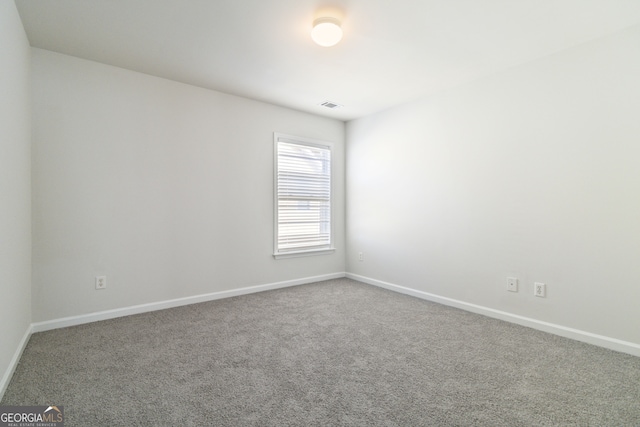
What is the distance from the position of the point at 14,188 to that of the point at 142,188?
3.63 ft

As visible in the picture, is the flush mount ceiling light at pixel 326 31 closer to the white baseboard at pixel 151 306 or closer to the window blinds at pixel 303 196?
the window blinds at pixel 303 196

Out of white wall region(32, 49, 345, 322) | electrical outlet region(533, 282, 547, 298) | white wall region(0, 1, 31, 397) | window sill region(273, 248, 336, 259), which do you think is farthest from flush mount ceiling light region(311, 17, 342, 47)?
electrical outlet region(533, 282, 547, 298)

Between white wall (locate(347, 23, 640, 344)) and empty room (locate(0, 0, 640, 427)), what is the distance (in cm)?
2

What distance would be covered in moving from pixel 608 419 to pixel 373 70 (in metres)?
3.07

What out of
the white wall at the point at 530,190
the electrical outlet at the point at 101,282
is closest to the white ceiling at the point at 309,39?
the white wall at the point at 530,190

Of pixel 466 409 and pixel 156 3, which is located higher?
pixel 156 3

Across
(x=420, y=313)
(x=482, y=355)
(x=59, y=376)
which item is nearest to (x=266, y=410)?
(x=59, y=376)

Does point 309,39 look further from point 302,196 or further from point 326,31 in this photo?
point 302,196

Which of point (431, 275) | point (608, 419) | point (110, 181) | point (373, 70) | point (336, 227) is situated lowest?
point (608, 419)

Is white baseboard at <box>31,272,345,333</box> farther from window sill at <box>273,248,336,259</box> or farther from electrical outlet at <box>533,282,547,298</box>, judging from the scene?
electrical outlet at <box>533,282,547,298</box>

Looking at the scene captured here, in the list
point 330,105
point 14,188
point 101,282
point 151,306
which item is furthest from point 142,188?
point 330,105

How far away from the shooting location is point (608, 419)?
5.18ft

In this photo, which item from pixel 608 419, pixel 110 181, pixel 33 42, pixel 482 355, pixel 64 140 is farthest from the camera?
pixel 110 181

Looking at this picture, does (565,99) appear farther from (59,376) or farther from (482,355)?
(59,376)
